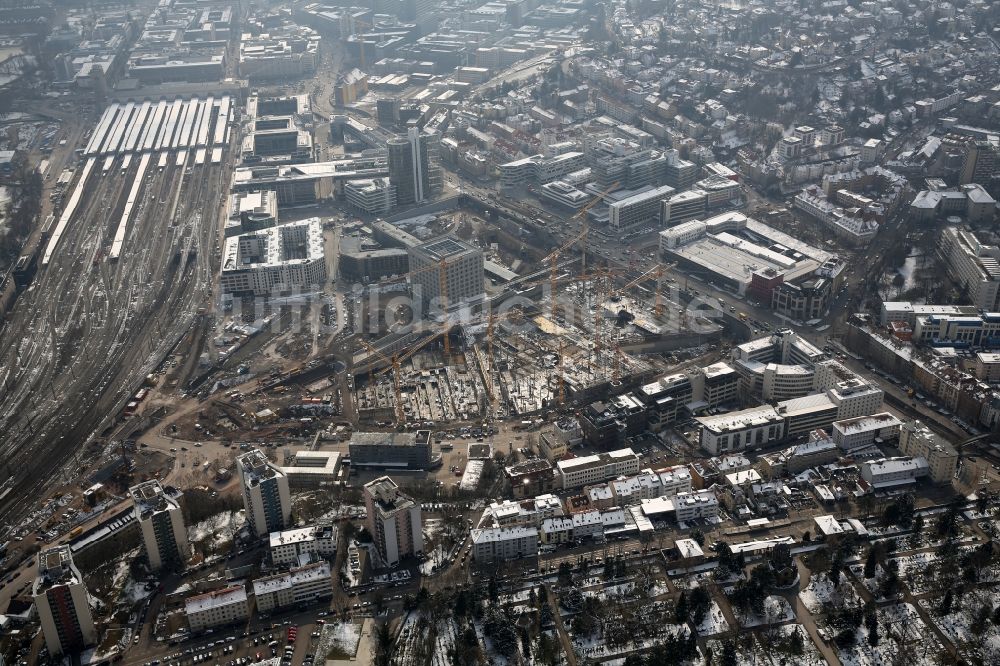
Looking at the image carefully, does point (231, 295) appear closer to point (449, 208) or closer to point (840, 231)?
point (449, 208)

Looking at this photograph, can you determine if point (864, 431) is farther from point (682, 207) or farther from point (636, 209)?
point (636, 209)

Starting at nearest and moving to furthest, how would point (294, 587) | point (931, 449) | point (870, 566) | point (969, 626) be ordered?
point (969, 626) → point (294, 587) → point (870, 566) → point (931, 449)

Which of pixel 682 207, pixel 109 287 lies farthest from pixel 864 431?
pixel 109 287

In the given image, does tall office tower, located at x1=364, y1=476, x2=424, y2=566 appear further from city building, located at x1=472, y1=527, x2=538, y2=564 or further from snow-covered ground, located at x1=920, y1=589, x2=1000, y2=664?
snow-covered ground, located at x1=920, y1=589, x2=1000, y2=664

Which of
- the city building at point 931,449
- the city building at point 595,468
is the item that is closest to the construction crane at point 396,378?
the city building at point 595,468

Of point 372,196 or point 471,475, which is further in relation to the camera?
point 372,196

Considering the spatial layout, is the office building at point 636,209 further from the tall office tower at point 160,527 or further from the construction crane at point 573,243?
the tall office tower at point 160,527

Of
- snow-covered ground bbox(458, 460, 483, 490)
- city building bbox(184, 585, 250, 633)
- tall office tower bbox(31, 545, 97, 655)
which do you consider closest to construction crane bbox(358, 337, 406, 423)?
snow-covered ground bbox(458, 460, 483, 490)
